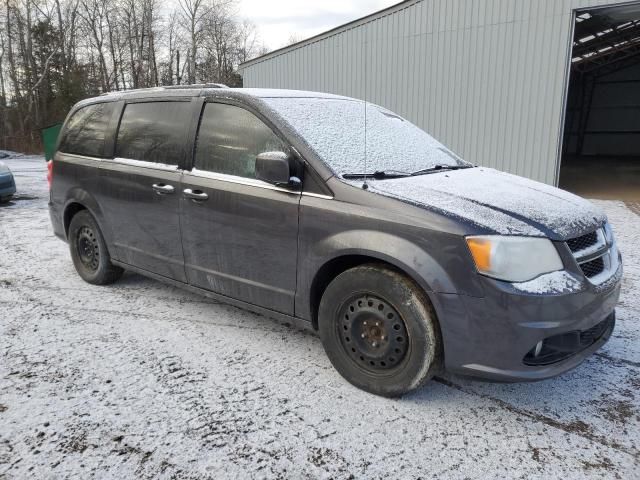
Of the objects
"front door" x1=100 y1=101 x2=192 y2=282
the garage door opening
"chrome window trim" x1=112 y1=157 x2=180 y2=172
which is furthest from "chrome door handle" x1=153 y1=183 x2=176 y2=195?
the garage door opening

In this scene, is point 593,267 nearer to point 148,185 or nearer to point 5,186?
point 148,185

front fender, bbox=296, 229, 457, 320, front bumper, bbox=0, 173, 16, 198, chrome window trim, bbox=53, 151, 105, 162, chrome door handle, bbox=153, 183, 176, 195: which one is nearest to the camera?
front fender, bbox=296, 229, 457, 320

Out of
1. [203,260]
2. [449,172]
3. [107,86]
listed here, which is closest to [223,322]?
[203,260]

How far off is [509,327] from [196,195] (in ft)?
7.07

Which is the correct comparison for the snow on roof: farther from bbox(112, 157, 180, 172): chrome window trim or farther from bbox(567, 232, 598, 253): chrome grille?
bbox(567, 232, 598, 253): chrome grille

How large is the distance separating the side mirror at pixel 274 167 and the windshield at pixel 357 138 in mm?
234

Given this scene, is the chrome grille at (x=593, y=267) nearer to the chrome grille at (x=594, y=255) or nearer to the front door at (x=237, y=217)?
the chrome grille at (x=594, y=255)

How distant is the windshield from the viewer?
3006 mm

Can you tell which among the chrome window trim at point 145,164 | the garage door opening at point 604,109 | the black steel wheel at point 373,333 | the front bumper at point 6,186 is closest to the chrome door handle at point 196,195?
the chrome window trim at point 145,164

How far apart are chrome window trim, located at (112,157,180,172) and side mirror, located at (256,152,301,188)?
98cm

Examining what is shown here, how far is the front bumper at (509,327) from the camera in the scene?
7.52ft

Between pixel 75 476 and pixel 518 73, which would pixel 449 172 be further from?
pixel 518 73

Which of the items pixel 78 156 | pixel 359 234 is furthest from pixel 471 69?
pixel 359 234

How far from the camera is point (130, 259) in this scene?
4078 mm
